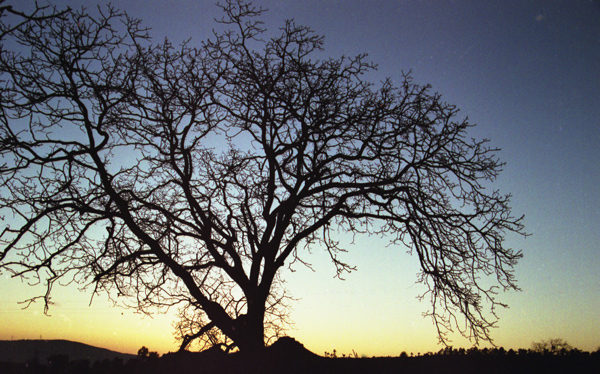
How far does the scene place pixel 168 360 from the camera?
8.18 m

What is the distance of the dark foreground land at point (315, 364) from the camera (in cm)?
655

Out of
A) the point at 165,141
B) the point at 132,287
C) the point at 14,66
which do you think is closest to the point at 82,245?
the point at 132,287

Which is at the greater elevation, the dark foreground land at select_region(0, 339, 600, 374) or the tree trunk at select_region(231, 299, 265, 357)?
the tree trunk at select_region(231, 299, 265, 357)

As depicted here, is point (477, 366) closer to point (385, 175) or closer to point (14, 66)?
point (385, 175)

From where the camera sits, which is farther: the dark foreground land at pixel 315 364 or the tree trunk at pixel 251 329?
the tree trunk at pixel 251 329

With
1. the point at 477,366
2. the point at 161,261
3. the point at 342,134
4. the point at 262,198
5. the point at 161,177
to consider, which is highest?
the point at 342,134

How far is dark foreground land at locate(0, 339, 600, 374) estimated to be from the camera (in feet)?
21.5

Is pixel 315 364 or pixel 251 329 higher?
pixel 251 329

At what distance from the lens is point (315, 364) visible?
7480 mm

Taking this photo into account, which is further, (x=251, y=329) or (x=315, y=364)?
(x=251, y=329)

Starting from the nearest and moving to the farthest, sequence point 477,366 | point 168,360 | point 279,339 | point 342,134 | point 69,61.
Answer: point 477,366
point 168,360
point 69,61
point 279,339
point 342,134

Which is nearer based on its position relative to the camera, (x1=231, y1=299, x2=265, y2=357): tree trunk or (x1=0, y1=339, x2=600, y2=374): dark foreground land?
(x1=0, y1=339, x2=600, y2=374): dark foreground land

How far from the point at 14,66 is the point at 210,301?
610 centimetres

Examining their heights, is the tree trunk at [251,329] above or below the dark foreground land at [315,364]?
above
